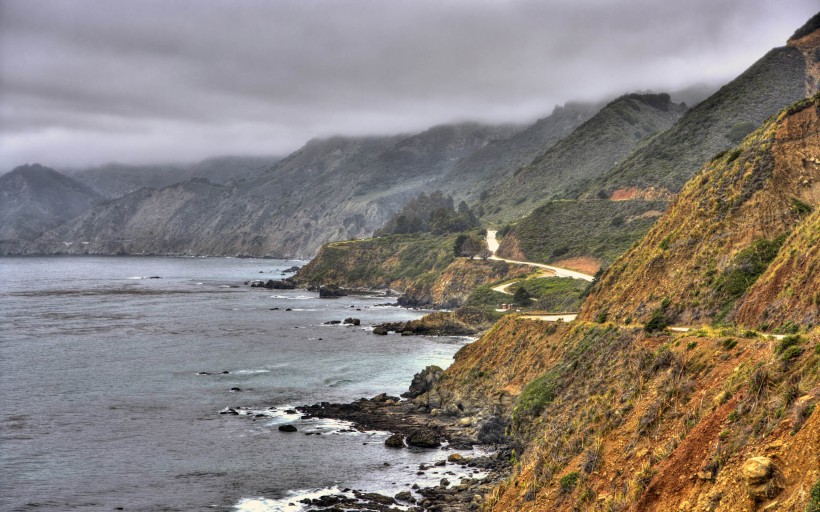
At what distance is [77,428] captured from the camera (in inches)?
2534

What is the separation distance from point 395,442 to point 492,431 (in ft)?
25.9

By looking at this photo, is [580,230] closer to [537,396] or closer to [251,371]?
[251,371]

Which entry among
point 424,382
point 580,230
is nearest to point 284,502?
point 424,382

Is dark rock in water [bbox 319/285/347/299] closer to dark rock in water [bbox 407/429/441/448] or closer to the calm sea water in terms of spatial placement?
the calm sea water

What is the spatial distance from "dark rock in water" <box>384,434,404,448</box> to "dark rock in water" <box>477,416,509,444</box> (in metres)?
6.30

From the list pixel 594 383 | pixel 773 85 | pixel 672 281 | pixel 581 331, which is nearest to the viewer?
pixel 594 383

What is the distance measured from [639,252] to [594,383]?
74.8 feet

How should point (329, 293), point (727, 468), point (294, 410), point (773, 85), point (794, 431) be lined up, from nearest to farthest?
1. point (794, 431)
2. point (727, 468)
3. point (294, 410)
4. point (773, 85)
5. point (329, 293)

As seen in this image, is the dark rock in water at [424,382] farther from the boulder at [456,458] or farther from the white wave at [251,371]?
the white wave at [251,371]

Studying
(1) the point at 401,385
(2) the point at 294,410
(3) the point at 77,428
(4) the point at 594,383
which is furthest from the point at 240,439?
(4) the point at 594,383

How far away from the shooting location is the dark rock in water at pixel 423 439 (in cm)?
5659

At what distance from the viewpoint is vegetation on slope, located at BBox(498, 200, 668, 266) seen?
452 ft

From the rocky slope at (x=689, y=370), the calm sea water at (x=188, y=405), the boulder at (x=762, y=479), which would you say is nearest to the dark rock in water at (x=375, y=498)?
the calm sea water at (x=188, y=405)

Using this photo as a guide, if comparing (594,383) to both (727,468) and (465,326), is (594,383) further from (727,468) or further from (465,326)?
(465,326)
